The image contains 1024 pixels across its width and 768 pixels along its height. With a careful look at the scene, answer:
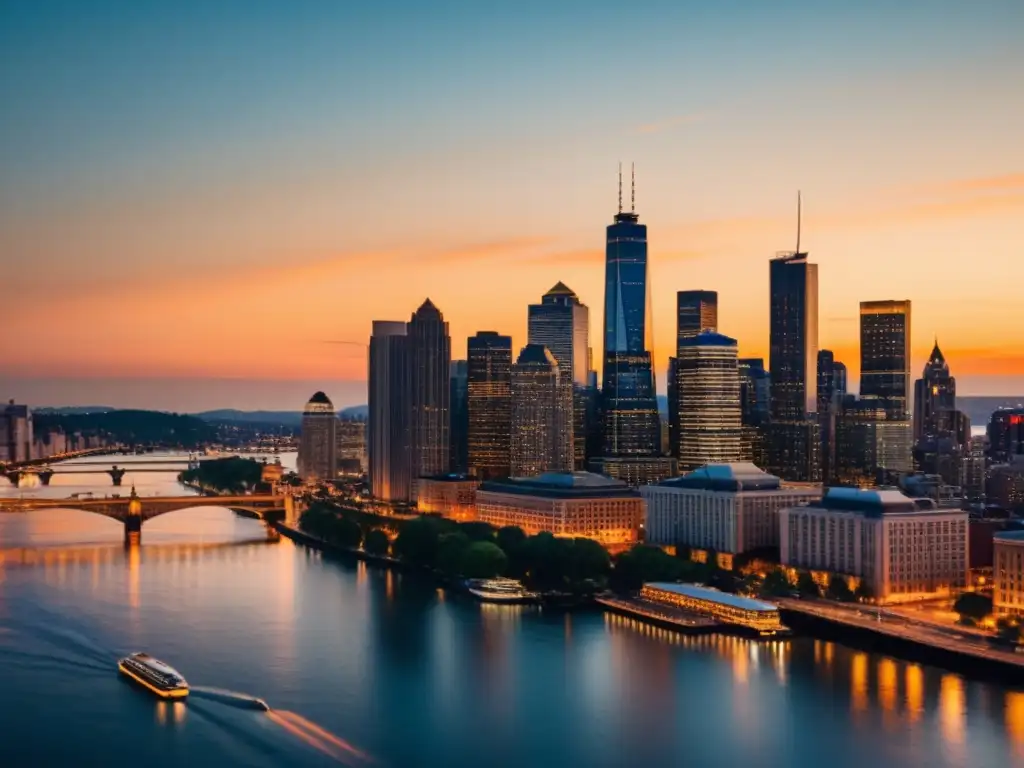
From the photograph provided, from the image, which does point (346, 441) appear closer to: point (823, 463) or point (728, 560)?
point (823, 463)

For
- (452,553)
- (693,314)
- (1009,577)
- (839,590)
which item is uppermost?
(693,314)

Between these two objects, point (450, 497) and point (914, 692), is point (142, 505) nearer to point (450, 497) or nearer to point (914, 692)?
point (450, 497)

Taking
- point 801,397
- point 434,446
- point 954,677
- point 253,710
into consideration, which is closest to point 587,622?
point 954,677

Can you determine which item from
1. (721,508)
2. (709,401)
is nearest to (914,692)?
(721,508)

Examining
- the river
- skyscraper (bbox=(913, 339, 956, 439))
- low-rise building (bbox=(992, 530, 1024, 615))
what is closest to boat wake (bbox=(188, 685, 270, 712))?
the river

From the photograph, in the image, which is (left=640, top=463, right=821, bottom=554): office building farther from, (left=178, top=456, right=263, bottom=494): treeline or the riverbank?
(left=178, top=456, right=263, bottom=494): treeline

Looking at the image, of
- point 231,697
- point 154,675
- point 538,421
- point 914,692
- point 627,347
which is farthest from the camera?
point 627,347

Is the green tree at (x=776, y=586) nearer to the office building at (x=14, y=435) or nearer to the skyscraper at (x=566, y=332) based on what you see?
the skyscraper at (x=566, y=332)
